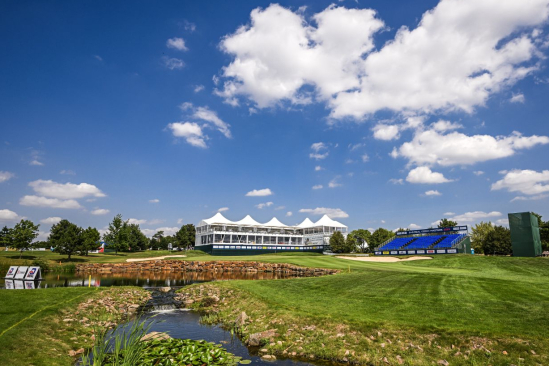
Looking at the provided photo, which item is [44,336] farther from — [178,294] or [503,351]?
[503,351]

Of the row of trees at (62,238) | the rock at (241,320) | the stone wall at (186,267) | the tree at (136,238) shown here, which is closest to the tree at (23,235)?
the row of trees at (62,238)

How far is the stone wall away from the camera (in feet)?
152

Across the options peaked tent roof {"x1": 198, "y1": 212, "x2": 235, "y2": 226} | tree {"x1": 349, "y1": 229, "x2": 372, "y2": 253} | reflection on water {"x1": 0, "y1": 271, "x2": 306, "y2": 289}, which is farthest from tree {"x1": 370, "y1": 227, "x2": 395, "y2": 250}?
reflection on water {"x1": 0, "y1": 271, "x2": 306, "y2": 289}

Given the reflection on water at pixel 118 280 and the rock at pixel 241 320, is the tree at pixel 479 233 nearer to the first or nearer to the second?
the reflection on water at pixel 118 280

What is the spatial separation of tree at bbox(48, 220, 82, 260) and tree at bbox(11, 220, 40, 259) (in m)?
3.14

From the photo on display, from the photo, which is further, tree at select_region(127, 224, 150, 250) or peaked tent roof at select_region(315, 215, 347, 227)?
peaked tent roof at select_region(315, 215, 347, 227)

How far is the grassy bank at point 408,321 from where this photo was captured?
10078 millimetres

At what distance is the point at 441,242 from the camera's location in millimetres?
62781

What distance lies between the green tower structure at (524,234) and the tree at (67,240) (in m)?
71.6

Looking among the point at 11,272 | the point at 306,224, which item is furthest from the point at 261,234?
the point at 11,272

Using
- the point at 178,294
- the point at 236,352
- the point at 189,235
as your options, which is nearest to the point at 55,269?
the point at 178,294

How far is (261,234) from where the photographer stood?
98.8 metres

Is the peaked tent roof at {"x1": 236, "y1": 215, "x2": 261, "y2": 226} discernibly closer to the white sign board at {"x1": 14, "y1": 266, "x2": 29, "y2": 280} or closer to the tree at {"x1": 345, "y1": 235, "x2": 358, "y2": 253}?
the tree at {"x1": 345, "y1": 235, "x2": 358, "y2": 253}

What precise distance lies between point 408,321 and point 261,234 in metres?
87.8
